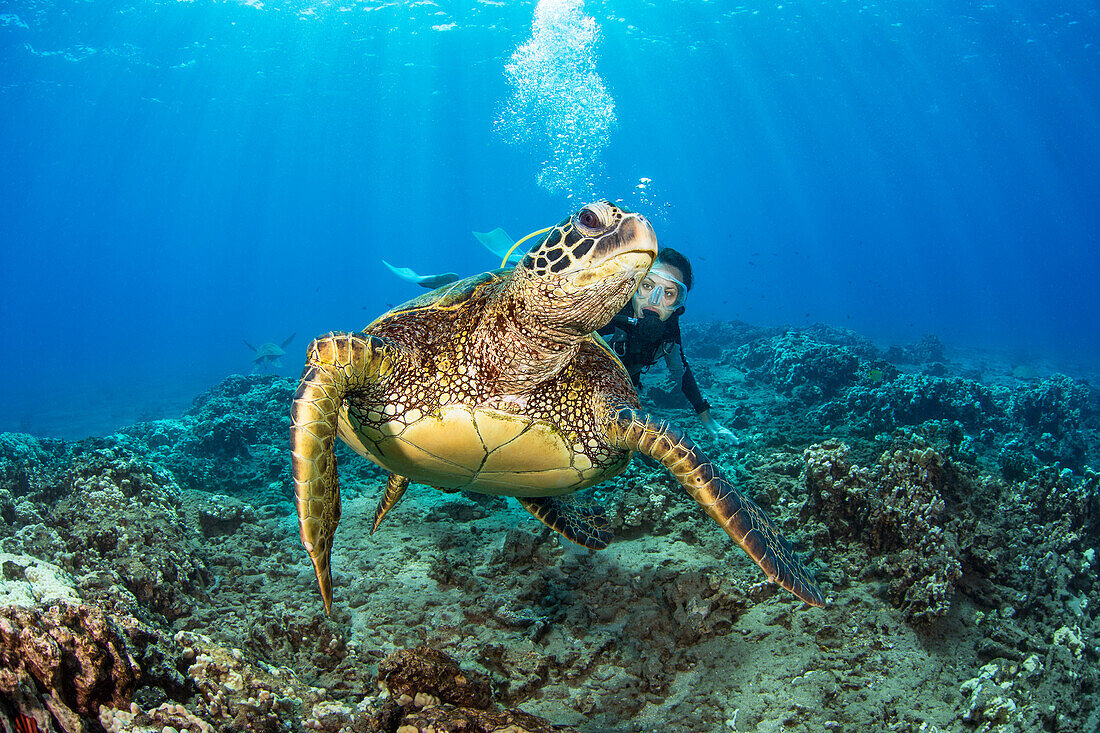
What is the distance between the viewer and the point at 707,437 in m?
6.48

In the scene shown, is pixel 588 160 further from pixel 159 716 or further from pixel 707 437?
pixel 159 716

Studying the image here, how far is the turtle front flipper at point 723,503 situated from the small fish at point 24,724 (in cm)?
235

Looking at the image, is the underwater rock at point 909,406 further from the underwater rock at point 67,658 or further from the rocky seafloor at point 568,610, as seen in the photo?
the underwater rock at point 67,658

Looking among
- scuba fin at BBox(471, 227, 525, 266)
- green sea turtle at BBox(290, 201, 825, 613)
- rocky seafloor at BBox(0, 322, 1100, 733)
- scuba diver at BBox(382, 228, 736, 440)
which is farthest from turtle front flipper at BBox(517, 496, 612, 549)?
scuba fin at BBox(471, 227, 525, 266)

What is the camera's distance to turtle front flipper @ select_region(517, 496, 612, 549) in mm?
3529

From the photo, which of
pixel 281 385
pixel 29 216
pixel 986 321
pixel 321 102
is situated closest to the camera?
pixel 281 385

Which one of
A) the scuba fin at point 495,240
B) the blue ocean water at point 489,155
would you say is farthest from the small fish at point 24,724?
the blue ocean water at point 489,155

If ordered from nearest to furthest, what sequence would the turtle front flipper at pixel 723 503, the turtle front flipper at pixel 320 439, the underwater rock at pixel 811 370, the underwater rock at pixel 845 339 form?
1. the turtle front flipper at pixel 320 439
2. the turtle front flipper at pixel 723 503
3. the underwater rock at pixel 811 370
4. the underwater rock at pixel 845 339

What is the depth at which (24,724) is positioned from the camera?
4.33 ft

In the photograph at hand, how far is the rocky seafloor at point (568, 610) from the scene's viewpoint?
1.72 m

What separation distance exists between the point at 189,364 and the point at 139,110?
89.6ft

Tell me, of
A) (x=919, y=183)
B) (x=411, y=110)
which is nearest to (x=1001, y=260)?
(x=919, y=183)

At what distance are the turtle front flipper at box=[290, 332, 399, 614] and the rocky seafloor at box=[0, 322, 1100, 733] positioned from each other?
0.54 meters

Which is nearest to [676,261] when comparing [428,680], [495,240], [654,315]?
[654,315]
